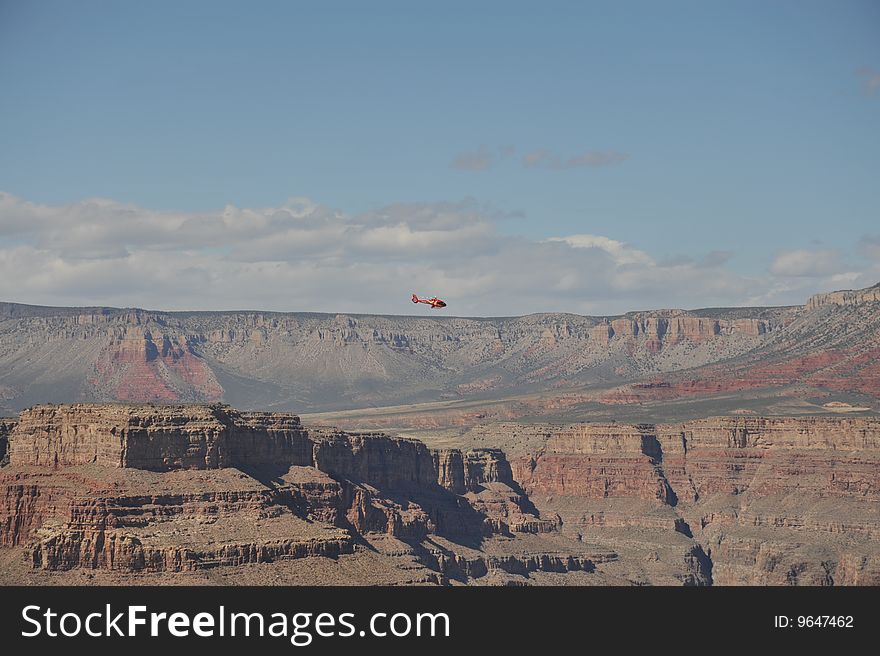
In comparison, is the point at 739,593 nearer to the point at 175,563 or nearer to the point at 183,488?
the point at 175,563

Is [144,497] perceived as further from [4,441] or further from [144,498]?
[4,441]

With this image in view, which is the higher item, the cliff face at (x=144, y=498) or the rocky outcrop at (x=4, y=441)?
the rocky outcrop at (x=4, y=441)

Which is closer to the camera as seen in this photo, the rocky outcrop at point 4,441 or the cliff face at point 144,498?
the cliff face at point 144,498

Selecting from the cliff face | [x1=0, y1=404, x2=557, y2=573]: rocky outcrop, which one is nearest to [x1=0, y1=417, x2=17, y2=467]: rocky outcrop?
[x1=0, y1=404, x2=557, y2=573]: rocky outcrop

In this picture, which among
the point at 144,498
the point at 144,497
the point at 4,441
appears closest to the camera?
the point at 144,498

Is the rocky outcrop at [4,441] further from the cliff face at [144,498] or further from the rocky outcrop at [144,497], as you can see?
the cliff face at [144,498]

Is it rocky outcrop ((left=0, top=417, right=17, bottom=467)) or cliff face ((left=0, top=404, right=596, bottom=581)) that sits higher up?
rocky outcrop ((left=0, top=417, right=17, bottom=467))

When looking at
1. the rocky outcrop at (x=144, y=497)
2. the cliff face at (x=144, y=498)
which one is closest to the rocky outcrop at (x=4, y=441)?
the rocky outcrop at (x=144, y=497)

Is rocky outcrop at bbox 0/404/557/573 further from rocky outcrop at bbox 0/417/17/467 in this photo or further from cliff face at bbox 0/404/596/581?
rocky outcrop at bbox 0/417/17/467

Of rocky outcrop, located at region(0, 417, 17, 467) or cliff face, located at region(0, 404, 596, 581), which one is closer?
cliff face, located at region(0, 404, 596, 581)

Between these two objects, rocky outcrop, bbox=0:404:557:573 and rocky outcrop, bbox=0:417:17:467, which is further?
rocky outcrop, bbox=0:417:17:467

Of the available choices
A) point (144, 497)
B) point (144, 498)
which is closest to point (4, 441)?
point (144, 497)
